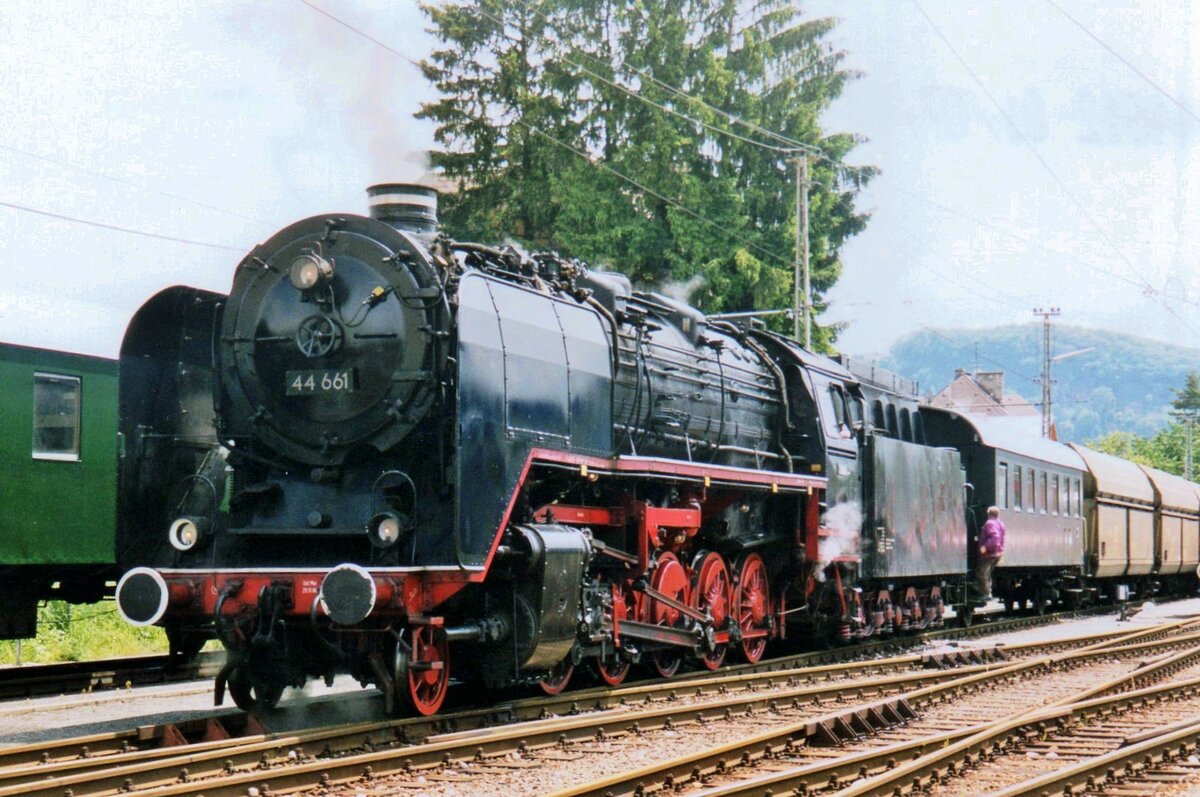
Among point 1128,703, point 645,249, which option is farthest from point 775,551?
point 645,249

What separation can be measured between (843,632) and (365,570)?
8.07 m

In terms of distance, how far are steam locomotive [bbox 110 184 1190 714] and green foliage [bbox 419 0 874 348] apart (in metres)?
16.2

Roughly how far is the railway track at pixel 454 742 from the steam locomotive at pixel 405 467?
41 centimetres

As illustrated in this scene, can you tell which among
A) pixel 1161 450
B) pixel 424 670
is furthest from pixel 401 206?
pixel 1161 450

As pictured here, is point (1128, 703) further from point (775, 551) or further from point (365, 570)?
point (365, 570)

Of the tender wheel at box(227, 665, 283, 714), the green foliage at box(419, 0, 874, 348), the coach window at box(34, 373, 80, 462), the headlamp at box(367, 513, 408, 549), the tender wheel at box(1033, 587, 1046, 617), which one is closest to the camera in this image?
the headlamp at box(367, 513, 408, 549)

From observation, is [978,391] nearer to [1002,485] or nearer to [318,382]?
[1002,485]

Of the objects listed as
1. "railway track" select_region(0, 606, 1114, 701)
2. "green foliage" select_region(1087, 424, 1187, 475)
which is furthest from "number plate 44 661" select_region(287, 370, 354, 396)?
"green foliage" select_region(1087, 424, 1187, 475)

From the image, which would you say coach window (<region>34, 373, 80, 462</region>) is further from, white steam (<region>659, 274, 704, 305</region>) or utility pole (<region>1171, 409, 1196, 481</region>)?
utility pole (<region>1171, 409, 1196, 481</region>)

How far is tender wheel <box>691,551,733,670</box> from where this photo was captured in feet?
37.8

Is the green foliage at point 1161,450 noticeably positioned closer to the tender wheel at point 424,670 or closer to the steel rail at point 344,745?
the steel rail at point 344,745

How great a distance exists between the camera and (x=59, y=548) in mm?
11414

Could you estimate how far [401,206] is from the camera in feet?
29.5

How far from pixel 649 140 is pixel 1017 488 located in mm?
11533
